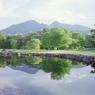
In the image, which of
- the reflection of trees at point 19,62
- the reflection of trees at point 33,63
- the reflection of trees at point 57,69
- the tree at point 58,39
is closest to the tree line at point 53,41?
the tree at point 58,39

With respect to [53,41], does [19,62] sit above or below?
below

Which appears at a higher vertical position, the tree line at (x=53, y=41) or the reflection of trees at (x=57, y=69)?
the tree line at (x=53, y=41)

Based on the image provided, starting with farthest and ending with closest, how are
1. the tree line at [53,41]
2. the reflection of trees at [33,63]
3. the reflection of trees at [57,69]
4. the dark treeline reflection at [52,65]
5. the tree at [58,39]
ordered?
the tree line at [53,41] → the tree at [58,39] → the reflection of trees at [33,63] → the dark treeline reflection at [52,65] → the reflection of trees at [57,69]

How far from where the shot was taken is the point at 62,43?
51062 millimetres

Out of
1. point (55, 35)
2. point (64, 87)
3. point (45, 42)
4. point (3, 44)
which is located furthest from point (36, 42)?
point (64, 87)

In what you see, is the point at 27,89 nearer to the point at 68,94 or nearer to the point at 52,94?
the point at 52,94

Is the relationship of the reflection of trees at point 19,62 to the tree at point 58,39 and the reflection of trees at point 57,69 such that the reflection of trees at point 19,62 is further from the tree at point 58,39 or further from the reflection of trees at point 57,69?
the tree at point 58,39

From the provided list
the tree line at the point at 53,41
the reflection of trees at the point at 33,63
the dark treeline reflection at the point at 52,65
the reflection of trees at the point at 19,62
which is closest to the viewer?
the dark treeline reflection at the point at 52,65

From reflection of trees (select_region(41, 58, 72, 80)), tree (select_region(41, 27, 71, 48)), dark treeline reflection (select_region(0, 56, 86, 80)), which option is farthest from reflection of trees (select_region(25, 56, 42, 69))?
tree (select_region(41, 27, 71, 48))

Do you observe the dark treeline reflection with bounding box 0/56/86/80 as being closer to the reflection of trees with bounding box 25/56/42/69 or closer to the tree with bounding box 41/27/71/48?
the reflection of trees with bounding box 25/56/42/69

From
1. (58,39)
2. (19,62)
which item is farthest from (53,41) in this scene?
(19,62)

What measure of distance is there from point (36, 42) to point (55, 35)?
12.2 metres

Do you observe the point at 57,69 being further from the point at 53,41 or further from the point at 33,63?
the point at 53,41

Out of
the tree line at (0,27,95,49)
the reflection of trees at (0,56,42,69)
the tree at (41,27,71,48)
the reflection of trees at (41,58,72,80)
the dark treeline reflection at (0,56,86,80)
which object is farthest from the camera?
the tree line at (0,27,95,49)
